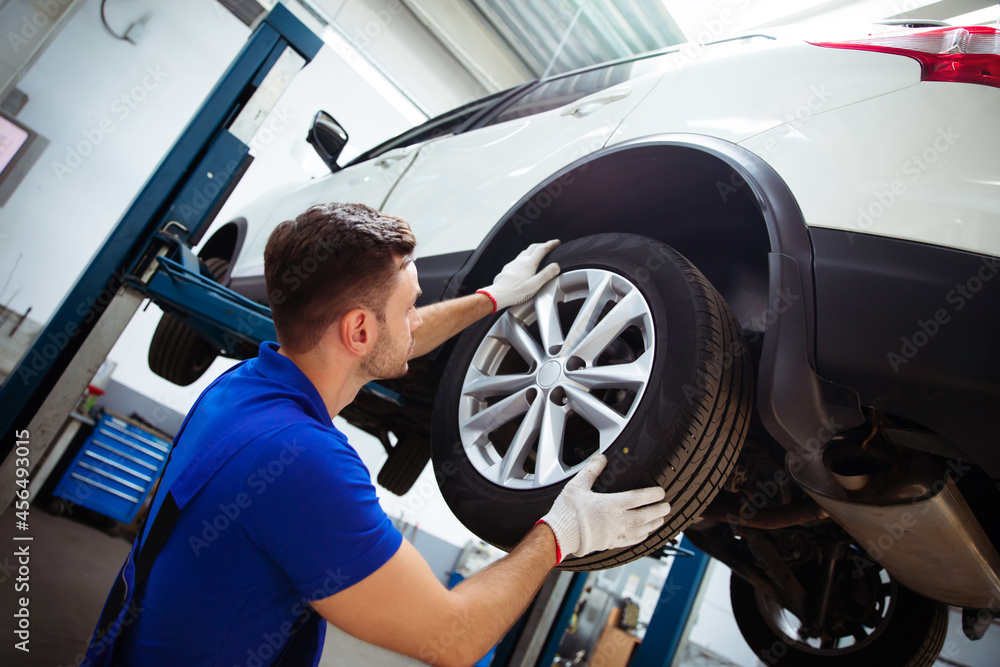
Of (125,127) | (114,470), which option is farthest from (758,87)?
(125,127)

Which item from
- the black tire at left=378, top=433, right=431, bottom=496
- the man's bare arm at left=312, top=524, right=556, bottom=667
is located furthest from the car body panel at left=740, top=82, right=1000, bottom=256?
the black tire at left=378, top=433, right=431, bottom=496

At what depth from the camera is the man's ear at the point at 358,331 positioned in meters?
1.02

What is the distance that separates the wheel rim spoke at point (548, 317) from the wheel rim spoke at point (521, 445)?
6.4 inches

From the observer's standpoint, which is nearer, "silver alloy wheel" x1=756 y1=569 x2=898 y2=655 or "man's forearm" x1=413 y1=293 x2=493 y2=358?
"man's forearm" x1=413 y1=293 x2=493 y2=358

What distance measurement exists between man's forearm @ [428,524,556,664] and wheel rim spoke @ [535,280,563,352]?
1.51 feet

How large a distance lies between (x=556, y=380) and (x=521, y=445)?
16 cm

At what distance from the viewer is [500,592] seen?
0.89m

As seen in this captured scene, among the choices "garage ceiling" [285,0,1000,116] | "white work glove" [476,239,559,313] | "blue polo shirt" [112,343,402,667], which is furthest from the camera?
"garage ceiling" [285,0,1000,116]

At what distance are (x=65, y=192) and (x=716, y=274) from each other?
5.60 m

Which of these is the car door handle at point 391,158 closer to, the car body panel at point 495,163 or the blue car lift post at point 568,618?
the car body panel at point 495,163

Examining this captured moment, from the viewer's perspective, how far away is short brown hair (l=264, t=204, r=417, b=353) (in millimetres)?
1000

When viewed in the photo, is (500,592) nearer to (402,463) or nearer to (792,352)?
(792,352)

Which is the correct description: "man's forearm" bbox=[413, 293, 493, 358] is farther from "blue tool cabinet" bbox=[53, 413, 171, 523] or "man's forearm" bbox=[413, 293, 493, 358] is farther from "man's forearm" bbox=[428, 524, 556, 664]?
"blue tool cabinet" bbox=[53, 413, 171, 523]

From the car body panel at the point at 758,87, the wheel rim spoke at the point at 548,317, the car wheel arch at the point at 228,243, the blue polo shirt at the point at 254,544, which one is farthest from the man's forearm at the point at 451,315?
the car wheel arch at the point at 228,243
